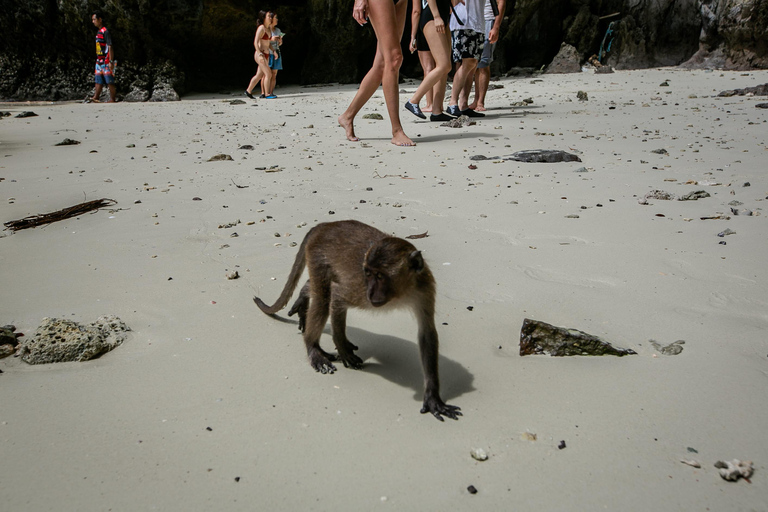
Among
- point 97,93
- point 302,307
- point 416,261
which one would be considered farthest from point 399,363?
point 97,93

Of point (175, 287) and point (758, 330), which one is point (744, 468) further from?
point (175, 287)

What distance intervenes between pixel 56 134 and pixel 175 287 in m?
7.52

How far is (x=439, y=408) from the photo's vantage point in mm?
2623

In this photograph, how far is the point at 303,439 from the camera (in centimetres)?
242

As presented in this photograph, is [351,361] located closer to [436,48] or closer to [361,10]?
[361,10]

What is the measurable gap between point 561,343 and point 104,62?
55.3 feet

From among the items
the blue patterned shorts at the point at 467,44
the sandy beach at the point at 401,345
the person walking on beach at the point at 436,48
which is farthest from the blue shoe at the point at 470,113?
the sandy beach at the point at 401,345

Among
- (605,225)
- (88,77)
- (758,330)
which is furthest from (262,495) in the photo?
(88,77)

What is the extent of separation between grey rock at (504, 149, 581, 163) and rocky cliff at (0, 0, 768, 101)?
13919 mm

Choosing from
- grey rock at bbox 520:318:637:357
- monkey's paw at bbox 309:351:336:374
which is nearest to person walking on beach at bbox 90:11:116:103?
monkey's paw at bbox 309:351:336:374

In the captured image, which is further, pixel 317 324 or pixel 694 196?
pixel 694 196

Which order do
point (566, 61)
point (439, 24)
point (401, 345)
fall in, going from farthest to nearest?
1. point (566, 61)
2. point (439, 24)
3. point (401, 345)

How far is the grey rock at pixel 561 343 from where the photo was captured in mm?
2988

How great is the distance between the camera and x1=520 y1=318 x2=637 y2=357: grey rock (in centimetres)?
299
